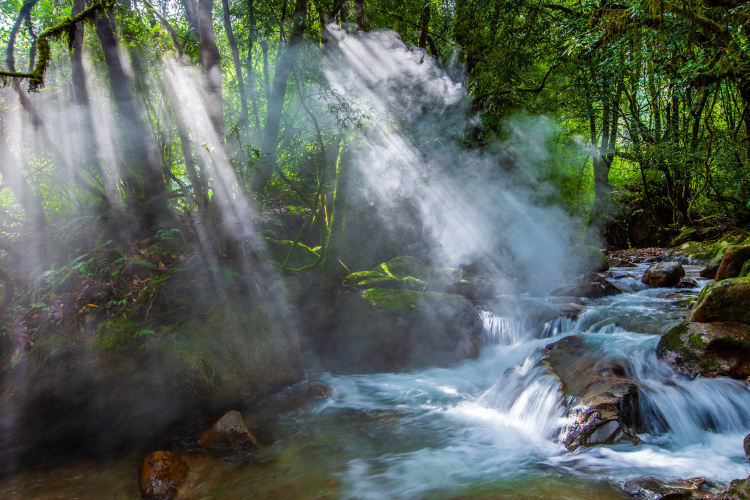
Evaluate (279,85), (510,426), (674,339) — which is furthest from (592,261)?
(279,85)

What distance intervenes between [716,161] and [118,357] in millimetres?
13810

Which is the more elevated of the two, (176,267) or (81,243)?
(81,243)

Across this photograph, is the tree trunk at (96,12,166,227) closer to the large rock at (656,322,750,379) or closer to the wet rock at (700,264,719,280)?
the large rock at (656,322,750,379)

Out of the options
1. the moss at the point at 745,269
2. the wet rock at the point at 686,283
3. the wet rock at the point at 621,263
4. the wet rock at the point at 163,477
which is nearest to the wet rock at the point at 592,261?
the wet rock at the point at 621,263

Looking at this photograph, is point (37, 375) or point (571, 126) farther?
point (571, 126)

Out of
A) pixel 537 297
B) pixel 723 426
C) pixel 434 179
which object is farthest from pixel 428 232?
pixel 723 426

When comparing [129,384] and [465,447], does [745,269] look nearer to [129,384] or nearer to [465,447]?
[465,447]

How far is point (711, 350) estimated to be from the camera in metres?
4.48

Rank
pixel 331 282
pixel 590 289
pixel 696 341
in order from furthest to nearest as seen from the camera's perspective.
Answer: pixel 590 289 < pixel 331 282 < pixel 696 341

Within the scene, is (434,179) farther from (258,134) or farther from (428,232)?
(258,134)

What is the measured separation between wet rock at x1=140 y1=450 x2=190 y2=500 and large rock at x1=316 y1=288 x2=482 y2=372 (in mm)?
3153

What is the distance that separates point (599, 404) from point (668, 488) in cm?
100

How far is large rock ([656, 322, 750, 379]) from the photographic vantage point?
171 inches

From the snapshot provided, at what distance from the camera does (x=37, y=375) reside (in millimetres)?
3945
